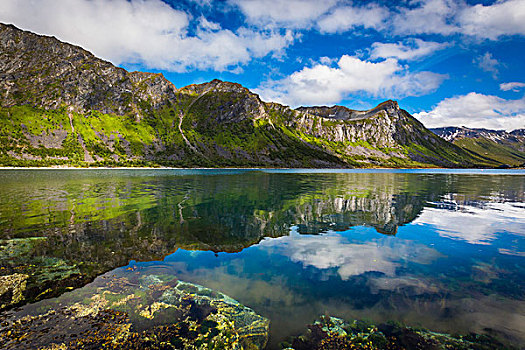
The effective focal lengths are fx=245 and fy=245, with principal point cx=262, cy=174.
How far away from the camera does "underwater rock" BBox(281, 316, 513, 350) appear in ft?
31.9

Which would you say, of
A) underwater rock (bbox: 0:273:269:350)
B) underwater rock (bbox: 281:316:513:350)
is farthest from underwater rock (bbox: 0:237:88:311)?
underwater rock (bbox: 281:316:513:350)

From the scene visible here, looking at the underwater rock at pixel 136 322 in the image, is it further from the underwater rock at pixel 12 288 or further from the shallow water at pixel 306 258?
the underwater rock at pixel 12 288

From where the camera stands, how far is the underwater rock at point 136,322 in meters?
9.41

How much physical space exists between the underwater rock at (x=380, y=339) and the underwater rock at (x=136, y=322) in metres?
2.08

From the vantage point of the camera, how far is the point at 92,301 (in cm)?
1227

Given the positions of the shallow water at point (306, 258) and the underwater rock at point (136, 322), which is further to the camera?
the shallow water at point (306, 258)

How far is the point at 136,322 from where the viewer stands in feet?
35.3

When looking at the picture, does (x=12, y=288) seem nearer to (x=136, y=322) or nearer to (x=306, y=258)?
(x=136, y=322)

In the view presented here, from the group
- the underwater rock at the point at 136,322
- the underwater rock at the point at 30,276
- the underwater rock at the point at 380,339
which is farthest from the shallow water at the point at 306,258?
the underwater rock at the point at 136,322

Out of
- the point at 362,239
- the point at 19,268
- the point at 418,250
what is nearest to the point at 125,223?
the point at 19,268

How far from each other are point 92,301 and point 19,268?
8.23 meters

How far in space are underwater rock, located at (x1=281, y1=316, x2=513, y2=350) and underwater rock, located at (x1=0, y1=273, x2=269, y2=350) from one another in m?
2.08

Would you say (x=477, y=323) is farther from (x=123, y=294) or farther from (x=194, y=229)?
(x=194, y=229)

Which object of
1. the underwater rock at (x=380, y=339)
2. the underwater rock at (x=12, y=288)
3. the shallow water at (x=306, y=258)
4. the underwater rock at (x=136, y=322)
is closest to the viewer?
the underwater rock at (x=136, y=322)
